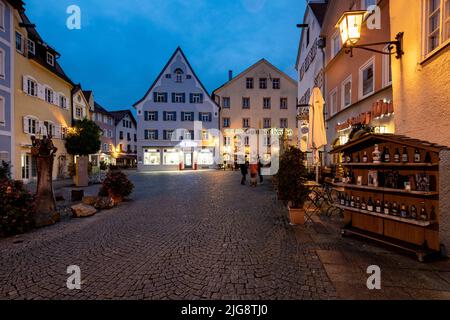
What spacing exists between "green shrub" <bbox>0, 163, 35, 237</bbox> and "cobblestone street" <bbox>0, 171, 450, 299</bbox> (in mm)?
429

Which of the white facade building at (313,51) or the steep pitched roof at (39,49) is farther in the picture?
the steep pitched roof at (39,49)

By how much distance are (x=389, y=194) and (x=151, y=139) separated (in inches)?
1268

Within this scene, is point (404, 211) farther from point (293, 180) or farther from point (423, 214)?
point (293, 180)

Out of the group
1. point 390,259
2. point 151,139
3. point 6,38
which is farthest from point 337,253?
point 151,139

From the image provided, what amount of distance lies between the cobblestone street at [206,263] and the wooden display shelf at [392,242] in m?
0.17

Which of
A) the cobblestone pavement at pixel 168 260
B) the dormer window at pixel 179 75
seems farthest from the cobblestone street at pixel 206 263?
the dormer window at pixel 179 75

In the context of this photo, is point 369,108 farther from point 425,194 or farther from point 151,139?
point 151,139

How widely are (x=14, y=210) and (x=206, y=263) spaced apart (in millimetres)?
5117

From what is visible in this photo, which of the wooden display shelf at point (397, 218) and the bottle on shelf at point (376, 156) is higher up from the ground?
the bottle on shelf at point (376, 156)

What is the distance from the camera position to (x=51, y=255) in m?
4.36

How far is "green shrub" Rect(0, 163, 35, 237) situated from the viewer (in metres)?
5.50

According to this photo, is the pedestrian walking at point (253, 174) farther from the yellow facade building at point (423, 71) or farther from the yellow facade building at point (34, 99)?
the yellow facade building at point (34, 99)

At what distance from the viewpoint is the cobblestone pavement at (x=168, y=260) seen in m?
3.13

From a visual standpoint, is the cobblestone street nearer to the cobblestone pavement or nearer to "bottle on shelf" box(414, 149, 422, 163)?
the cobblestone pavement
